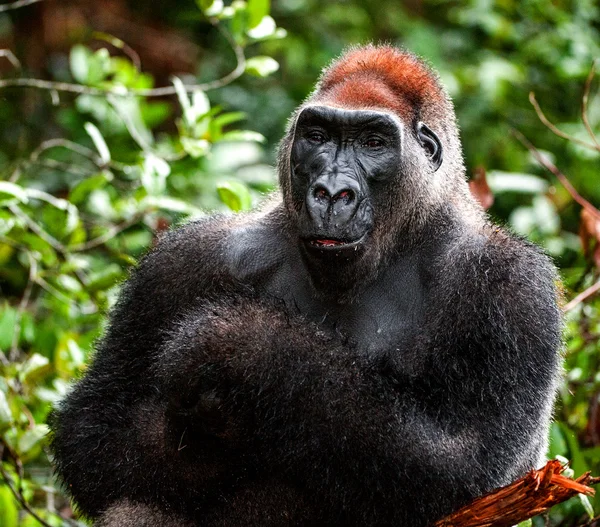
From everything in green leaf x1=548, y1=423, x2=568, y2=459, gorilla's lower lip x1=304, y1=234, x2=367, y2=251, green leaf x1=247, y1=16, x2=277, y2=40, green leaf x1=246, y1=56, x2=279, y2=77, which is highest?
gorilla's lower lip x1=304, y1=234, x2=367, y2=251

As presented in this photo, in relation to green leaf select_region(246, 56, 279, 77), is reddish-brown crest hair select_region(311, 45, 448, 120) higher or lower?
higher

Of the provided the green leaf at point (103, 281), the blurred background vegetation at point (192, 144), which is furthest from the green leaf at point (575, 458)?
the green leaf at point (103, 281)

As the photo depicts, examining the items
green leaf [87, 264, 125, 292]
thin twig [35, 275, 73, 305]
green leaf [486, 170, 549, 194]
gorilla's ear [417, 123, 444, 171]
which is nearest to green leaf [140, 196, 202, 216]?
green leaf [87, 264, 125, 292]

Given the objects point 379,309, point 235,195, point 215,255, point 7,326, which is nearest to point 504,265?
point 379,309

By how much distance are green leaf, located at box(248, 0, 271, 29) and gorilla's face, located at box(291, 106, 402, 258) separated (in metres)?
1.63

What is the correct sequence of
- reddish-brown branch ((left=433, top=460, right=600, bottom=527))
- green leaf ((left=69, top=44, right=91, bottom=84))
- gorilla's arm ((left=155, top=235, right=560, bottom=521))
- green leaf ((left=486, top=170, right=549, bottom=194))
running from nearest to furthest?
reddish-brown branch ((left=433, top=460, right=600, bottom=527))
gorilla's arm ((left=155, top=235, right=560, bottom=521))
green leaf ((left=69, top=44, right=91, bottom=84))
green leaf ((left=486, top=170, right=549, bottom=194))

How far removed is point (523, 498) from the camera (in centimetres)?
323

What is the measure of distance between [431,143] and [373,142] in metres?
0.36

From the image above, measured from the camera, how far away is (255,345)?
3676mm

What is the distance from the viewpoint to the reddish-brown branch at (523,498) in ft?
10.4

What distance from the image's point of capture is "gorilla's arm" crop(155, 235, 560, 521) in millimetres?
3574

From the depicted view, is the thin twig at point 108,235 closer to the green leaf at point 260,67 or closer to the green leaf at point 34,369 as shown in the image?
the green leaf at point 34,369

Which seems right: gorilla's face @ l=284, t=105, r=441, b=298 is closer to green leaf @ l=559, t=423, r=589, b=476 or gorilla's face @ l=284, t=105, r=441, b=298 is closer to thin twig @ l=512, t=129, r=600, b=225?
green leaf @ l=559, t=423, r=589, b=476

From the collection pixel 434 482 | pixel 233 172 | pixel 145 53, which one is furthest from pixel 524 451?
pixel 145 53
